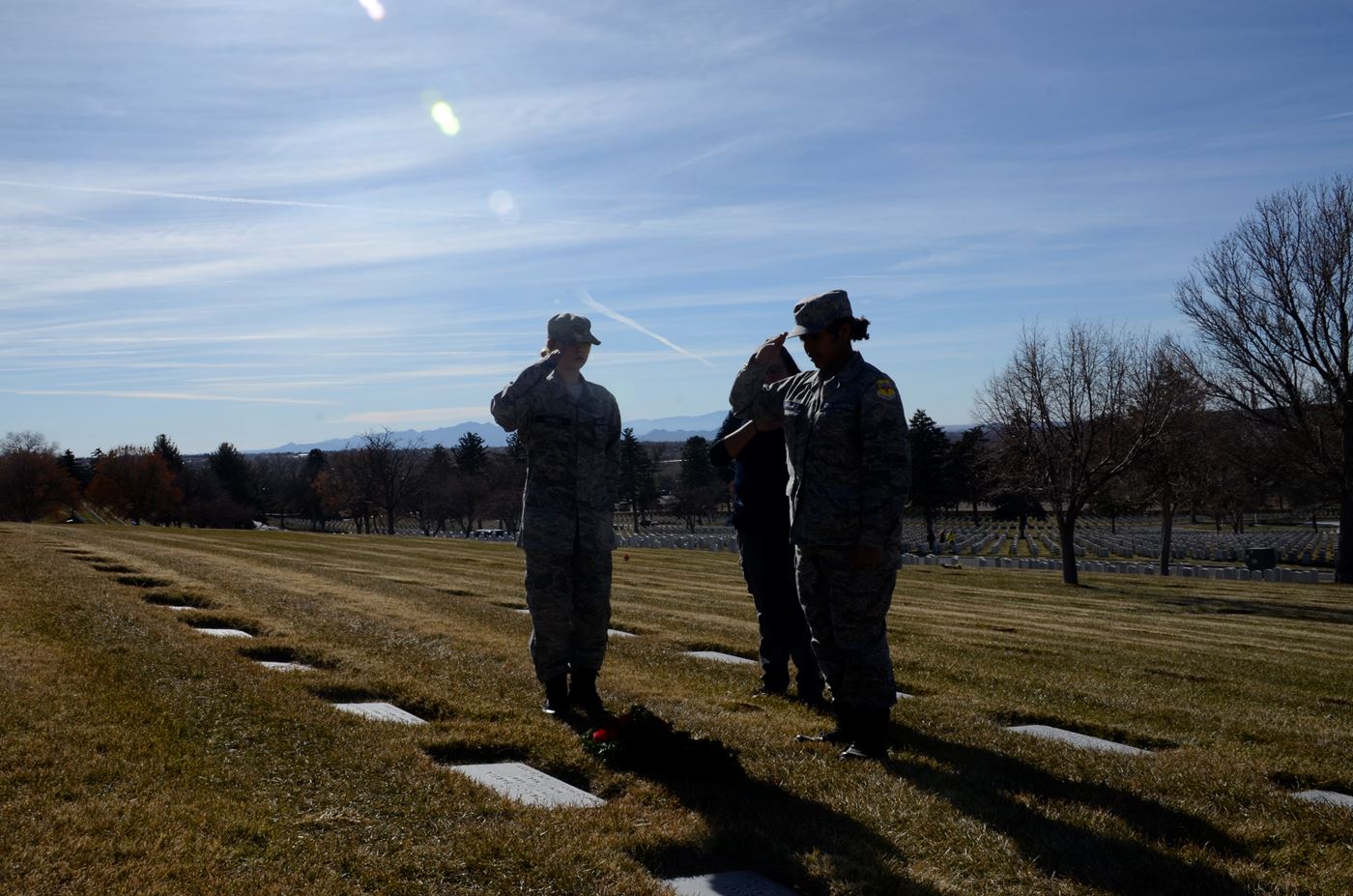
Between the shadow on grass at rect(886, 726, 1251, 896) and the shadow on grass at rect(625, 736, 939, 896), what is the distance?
511 mm

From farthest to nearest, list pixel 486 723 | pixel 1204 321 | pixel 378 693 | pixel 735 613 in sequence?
pixel 1204 321, pixel 735 613, pixel 378 693, pixel 486 723

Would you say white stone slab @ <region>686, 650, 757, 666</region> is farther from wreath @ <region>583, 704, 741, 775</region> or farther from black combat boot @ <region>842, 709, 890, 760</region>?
wreath @ <region>583, 704, 741, 775</region>

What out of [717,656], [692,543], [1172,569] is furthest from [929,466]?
[717,656]

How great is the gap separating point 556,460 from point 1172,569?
38.5m

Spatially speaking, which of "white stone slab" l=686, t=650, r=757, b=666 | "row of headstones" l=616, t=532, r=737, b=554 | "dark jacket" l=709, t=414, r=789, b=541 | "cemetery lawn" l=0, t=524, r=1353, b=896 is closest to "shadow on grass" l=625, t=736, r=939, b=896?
"cemetery lawn" l=0, t=524, r=1353, b=896

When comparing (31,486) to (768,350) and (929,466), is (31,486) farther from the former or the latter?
(768,350)

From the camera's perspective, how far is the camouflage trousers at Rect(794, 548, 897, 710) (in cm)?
467

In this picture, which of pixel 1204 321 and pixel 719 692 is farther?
pixel 1204 321

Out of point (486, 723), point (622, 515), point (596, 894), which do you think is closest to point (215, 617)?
point (486, 723)

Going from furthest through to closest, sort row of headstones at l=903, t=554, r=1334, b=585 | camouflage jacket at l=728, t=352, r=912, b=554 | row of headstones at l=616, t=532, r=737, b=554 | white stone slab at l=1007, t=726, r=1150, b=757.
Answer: row of headstones at l=616, t=532, r=737, b=554 → row of headstones at l=903, t=554, r=1334, b=585 → white stone slab at l=1007, t=726, r=1150, b=757 → camouflage jacket at l=728, t=352, r=912, b=554

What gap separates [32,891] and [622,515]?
109 meters

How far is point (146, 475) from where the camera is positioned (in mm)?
78188

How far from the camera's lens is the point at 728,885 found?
3191 mm

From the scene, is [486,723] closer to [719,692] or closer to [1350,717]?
[719,692]
